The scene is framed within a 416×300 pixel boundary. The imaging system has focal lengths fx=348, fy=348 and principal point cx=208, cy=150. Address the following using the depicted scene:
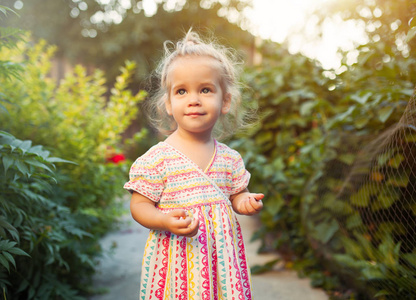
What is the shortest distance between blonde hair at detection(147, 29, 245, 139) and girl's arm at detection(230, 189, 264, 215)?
0.42 metres

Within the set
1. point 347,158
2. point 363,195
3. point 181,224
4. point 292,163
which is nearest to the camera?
point 181,224

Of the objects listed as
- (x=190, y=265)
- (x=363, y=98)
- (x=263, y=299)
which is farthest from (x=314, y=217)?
(x=190, y=265)

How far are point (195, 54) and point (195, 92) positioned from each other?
0.17 metres

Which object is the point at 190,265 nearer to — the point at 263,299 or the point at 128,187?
the point at 128,187

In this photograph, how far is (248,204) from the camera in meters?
1.44

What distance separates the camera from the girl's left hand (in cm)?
143

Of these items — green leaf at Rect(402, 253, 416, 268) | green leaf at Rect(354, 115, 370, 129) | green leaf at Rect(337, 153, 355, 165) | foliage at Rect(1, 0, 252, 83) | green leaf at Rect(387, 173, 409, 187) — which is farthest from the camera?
foliage at Rect(1, 0, 252, 83)

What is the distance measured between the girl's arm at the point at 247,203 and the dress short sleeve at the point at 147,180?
34 centimetres

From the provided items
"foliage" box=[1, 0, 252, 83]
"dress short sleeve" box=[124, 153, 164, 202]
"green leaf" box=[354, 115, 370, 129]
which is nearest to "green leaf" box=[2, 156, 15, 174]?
"dress short sleeve" box=[124, 153, 164, 202]

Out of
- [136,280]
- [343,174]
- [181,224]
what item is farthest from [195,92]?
[136,280]

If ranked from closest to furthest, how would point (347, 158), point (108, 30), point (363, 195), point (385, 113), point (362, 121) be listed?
point (385, 113) < point (363, 195) < point (362, 121) < point (347, 158) < point (108, 30)

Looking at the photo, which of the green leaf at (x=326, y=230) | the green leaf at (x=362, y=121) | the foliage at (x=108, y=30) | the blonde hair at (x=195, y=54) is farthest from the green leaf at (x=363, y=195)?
the foliage at (x=108, y=30)

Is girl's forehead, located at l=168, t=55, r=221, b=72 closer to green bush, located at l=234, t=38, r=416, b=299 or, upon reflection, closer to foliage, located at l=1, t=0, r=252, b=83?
green bush, located at l=234, t=38, r=416, b=299

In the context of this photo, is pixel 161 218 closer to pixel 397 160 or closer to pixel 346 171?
pixel 397 160
